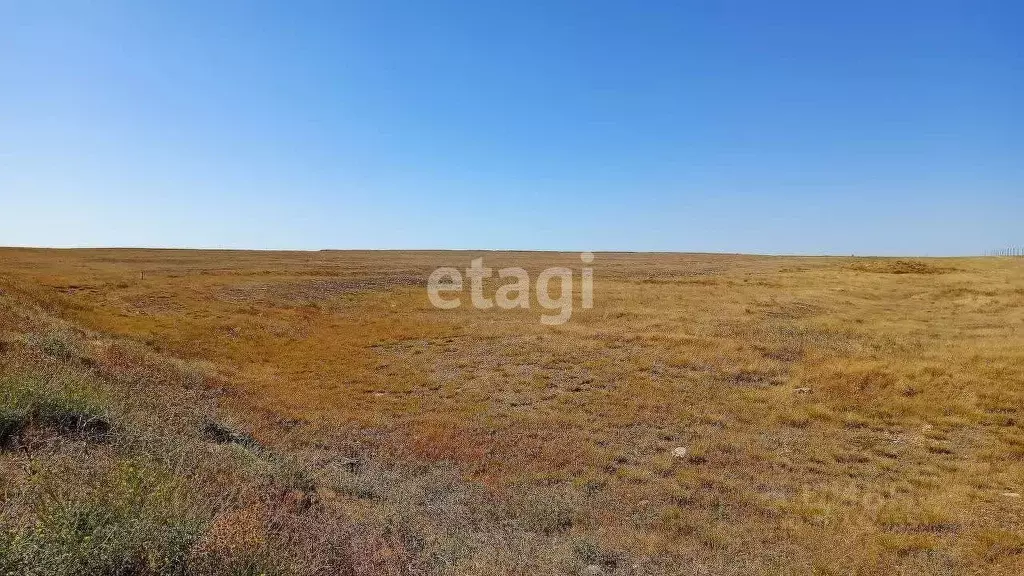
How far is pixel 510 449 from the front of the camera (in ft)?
34.0

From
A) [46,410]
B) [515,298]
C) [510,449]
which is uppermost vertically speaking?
[46,410]

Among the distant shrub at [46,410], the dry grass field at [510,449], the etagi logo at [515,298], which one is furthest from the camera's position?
the etagi logo at [515,298]

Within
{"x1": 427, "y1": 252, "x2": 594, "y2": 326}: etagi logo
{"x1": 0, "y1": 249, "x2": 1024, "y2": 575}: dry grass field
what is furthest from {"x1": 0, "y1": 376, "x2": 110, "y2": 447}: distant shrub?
{"x1": 427, "y1": 252, "x2": 594, "y2": 326}: etagi logo

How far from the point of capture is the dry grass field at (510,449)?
14.4ft

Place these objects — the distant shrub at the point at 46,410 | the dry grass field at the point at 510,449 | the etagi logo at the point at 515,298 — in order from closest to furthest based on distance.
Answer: the dry grass field at the point at 510,449 → the distant shrub at the point at 46,410 → the etagi logo at the point at 515,298

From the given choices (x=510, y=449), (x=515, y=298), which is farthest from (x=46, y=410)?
(x=515, y=298)

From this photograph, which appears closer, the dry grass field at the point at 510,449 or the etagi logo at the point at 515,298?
the dry grass field at the point at 510,449

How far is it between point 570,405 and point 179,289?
110 feet

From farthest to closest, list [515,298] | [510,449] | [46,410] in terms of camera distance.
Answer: [515,298], [510,449], [46,410]

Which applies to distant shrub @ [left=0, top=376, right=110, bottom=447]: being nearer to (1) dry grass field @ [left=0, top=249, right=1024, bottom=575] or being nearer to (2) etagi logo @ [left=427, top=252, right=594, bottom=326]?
(1) dry grass field @ [left=0, top=249, right=1024, bottom=575]

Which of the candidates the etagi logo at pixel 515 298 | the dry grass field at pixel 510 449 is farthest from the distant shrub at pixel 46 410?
the etagi logo at pixel 515 298

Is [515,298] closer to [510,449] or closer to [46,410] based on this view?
[510,449]

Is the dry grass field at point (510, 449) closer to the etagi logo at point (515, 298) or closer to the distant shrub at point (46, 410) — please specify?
the distant shrub at point (46, 410)

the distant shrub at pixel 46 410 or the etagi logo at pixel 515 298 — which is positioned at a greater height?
the distant shrub at pixel 46 410
